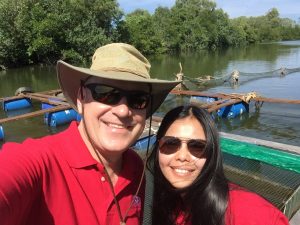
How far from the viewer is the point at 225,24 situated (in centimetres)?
7844

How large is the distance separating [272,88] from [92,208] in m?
20.9

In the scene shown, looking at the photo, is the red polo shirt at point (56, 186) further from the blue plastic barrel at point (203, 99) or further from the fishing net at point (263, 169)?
the blue plastic barrel at point (203, 99)

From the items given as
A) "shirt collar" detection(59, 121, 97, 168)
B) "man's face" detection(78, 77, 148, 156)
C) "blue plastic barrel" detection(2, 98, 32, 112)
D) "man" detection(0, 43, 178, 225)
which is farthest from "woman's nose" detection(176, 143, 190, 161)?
"blue plastic barrel" detection(2, 98, 32, 112)

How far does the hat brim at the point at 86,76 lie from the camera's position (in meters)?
1.80

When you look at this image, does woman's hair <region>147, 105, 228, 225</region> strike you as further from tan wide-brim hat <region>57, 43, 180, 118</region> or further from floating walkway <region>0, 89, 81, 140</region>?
floating walkway <region>0, 89, 81, 140</region>

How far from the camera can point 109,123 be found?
1.86 metres

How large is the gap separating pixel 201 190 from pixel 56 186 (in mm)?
888

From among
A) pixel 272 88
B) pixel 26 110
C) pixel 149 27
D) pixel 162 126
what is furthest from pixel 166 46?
pixel 162 126

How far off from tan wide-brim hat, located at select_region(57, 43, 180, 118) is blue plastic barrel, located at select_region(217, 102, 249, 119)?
1131 centimetres

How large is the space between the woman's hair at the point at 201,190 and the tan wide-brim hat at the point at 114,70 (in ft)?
0.81

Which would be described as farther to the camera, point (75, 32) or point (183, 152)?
point (75, 32)

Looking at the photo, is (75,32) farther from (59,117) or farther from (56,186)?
(56,186)

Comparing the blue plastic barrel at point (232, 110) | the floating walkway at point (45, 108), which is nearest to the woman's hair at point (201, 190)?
the floating walkway at point (45, 108)

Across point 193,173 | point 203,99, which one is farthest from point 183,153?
point 203,99
